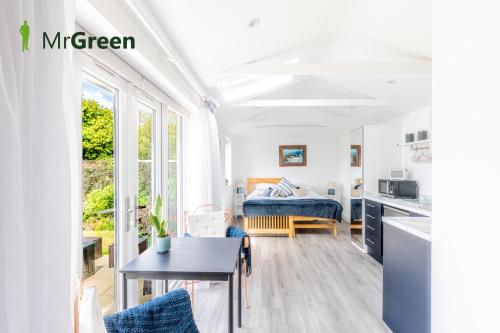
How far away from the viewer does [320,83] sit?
4988 mm

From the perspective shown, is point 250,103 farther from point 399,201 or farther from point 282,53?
point 399,201

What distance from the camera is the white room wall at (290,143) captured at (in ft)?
24.3

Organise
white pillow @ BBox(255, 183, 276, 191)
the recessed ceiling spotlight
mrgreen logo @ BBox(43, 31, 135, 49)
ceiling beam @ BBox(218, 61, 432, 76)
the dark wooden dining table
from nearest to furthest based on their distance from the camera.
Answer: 1. mrgreen logo @ BBox(43, 31, 135, 49)
2. the dark wooden dining table
3. the recessed ceiling spotlight
4. ceiling beam @ BBox(218, 61, 432, 76)
5. white pillow @ BBox(255, 183, 276, 191)

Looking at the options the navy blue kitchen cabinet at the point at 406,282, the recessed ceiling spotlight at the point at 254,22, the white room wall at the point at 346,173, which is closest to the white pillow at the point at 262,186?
the white room wall at the point at 346,173

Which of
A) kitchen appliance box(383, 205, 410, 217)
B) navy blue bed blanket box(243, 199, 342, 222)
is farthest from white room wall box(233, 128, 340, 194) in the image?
kitchen appliance box(383, 205, 410, 217)

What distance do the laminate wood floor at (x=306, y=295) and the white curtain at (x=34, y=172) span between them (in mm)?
1800

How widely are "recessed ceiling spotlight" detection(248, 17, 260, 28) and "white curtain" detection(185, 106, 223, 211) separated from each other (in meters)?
1.45

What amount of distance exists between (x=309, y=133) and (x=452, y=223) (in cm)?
593

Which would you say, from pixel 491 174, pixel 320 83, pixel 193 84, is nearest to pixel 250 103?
pixel 320 83

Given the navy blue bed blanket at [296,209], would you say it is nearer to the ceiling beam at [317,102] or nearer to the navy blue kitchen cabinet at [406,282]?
the ceiling beam at [317,102]

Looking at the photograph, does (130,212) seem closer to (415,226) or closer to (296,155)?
(415,226)

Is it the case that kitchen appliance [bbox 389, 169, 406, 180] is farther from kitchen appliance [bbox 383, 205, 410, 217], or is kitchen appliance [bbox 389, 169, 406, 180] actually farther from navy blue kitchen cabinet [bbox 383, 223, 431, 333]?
navy blue kitchen cabinet [bbox 383, 223, 431, 333]

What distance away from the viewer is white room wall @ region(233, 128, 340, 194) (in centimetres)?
739

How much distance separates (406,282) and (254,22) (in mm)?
2404
